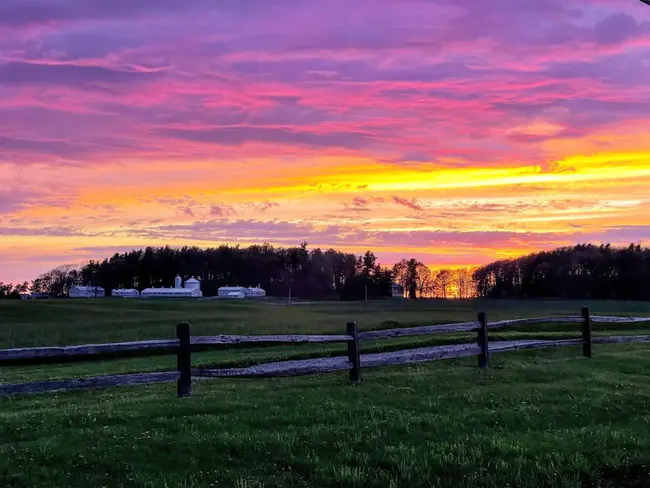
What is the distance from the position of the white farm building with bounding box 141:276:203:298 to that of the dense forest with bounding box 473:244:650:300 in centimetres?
6501

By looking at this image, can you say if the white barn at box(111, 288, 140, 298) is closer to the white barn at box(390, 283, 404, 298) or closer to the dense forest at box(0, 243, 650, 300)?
the dense forest at box(0, 243, 650, 300)

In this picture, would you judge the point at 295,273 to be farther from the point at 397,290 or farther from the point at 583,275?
the point at 583,275

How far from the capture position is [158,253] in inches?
6575

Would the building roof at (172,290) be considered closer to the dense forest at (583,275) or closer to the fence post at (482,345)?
the dense forest at (583,275)

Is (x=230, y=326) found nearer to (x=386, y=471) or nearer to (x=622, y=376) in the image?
(x=622, y=376)

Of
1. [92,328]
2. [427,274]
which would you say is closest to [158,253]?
[427,274]

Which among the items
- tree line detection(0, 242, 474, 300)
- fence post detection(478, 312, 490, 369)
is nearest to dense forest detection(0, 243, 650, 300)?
tree line detection(0, 242, 474, 300)

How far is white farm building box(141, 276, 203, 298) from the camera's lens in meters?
140

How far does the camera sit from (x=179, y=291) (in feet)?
471

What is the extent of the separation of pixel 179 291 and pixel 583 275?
82754 millimetres

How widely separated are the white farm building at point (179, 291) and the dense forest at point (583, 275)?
6501 centimetres

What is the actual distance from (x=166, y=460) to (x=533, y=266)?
11473 cm

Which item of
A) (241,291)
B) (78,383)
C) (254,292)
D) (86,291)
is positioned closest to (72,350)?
(78,383)

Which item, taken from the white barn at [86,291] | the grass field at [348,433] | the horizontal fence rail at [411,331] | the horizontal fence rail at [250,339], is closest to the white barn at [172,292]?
the white barn at [86,291]
